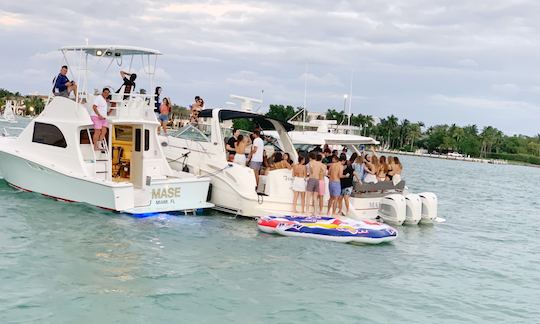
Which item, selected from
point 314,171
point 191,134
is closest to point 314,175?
point 314,171

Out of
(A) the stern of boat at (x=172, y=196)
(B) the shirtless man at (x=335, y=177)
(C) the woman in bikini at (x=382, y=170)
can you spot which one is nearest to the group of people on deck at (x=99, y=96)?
(A) the stern of boat at (x=172, y=196)

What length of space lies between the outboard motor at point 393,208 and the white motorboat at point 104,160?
5.38 metres

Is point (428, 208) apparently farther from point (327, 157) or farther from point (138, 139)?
point (138, 139)

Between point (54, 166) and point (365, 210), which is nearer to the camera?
point (54, 166)

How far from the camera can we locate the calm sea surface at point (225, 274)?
8.91m

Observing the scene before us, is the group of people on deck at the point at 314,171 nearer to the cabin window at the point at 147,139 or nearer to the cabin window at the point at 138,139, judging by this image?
the cabin window at the point at 147,139

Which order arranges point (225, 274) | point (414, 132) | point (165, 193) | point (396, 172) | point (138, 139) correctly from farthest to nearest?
point (414, 132)
point (396, 172)
point (138, 139)
point (165, 193)
point (225, 274)

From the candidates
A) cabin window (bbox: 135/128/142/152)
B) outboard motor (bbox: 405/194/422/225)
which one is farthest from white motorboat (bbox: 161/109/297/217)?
outboard motor (bbox: 405/194/422/225)

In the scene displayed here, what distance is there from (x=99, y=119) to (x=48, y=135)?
5.61 feet

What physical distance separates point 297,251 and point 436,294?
3.28 m

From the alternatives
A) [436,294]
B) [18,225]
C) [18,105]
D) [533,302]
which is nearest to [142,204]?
[18,225]

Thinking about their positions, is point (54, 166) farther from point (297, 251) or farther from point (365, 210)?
point (365, 210)

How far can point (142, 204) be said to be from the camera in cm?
1532

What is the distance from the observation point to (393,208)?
57.5ft
